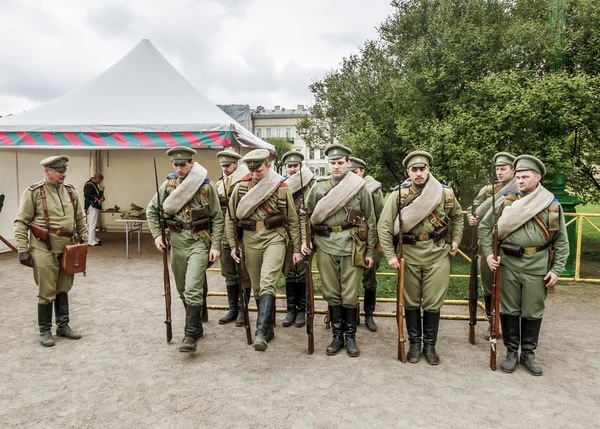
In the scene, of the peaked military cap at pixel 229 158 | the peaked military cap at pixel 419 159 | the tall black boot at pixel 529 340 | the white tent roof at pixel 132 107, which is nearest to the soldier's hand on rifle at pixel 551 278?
the tall black boot at pixel 529 340

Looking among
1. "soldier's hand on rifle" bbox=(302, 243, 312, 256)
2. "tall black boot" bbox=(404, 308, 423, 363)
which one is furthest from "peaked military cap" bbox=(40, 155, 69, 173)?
"tall black boot" bbox=(404, 308, 423, 363)

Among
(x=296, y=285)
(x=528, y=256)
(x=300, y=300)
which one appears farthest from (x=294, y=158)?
(x=528, y=256)

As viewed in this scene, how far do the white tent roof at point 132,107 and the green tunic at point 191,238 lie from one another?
13.8ft

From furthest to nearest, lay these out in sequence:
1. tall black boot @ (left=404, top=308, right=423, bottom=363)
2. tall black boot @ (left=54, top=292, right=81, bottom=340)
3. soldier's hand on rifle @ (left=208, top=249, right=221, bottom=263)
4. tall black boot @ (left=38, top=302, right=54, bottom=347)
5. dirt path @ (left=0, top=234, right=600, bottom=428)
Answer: tall black boot @ (left=54, top=292, right=81, bottom=340)
tall black boot @ (left=38, top=302, right=54, bottom=347)
soldier's hand on rifle @ (left=208, top=249, right=221, bottom=263)
tall black boot @ (left=404, top=308, right=423, bottom=363)
dirt path @ (left=0, top=234, right=600, bottom=428)

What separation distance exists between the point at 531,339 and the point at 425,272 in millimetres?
1098

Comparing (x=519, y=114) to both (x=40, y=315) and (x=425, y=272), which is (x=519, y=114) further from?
(x=40, y=315)

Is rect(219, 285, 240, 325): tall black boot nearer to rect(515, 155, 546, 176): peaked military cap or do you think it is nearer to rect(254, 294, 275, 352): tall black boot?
rect(254, 294, 275, 352): tall black boot

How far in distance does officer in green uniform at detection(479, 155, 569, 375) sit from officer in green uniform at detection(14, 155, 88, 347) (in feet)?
14.2

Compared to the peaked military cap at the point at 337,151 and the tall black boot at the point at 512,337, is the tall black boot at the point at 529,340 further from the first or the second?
the peaked military cap at the point at 337,151

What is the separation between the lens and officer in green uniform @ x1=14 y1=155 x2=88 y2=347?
14.9 feet

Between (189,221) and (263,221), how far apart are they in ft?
2.49

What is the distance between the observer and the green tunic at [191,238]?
4.46m

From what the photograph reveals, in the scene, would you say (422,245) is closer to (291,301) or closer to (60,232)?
(291,301)

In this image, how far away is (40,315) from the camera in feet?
15.3
